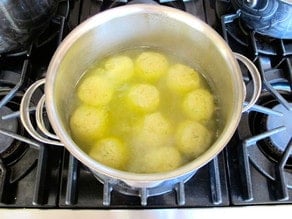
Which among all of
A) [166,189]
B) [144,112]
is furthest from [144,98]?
[166,189]

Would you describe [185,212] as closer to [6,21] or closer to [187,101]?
[187,101]

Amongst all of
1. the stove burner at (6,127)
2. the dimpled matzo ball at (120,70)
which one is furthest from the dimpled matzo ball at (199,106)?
the stove burner at (6,127)

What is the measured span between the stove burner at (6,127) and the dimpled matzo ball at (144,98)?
7.4 inches

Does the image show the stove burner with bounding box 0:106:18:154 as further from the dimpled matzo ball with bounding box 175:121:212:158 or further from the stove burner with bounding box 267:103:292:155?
the stove burner with bounding box 267:103:292:155

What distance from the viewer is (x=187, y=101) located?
2.18 feet

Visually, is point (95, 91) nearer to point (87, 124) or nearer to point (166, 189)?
point (87, 124)

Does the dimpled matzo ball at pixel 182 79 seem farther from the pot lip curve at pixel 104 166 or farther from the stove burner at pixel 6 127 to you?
the stove burner at pixel 6 127

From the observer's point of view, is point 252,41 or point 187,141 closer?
point 187,141

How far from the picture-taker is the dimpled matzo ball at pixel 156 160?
60cm

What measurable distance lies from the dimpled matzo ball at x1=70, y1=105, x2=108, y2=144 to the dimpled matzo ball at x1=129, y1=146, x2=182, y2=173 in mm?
71

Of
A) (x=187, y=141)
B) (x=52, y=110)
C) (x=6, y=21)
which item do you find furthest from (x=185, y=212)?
(x=6, y=21)

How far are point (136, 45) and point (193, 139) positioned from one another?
0.20m

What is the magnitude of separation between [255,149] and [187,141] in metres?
0.12

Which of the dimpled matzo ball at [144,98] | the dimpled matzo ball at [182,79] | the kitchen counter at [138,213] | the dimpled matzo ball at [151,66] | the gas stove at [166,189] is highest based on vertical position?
the dimpled matzo ball at [151,66]
